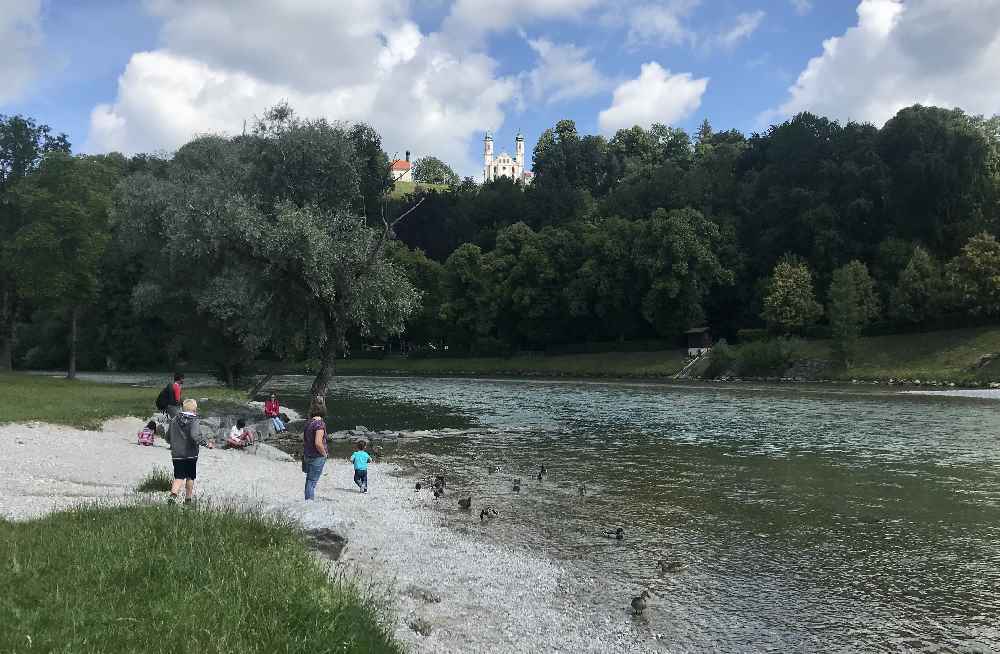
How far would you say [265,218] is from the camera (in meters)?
40.2

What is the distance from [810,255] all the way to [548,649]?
89.0 m

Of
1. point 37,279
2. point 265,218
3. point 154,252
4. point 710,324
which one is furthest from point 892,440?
point 710,324

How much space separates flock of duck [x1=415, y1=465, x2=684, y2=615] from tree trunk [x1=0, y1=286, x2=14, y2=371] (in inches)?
2256

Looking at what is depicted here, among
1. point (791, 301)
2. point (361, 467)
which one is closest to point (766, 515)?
point (361, 467)

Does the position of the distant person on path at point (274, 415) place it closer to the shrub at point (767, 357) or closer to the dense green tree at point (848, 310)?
the shrub at point (767, 357)

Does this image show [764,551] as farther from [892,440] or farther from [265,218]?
[265,218]

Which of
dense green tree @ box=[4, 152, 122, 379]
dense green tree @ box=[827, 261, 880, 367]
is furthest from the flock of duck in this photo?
dense green tree @ box=[827, 261, 880, 367]

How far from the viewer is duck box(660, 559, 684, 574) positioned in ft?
49.2

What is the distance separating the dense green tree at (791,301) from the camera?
81.4m

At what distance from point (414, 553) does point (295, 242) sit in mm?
25355

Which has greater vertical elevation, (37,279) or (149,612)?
(37,279)

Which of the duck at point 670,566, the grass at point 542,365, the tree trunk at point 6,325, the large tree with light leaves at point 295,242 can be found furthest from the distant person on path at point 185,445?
the grass at point 542,365

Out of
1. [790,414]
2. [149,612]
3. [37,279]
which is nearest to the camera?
[149,612]

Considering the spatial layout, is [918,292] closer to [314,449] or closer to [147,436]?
[314,449]
